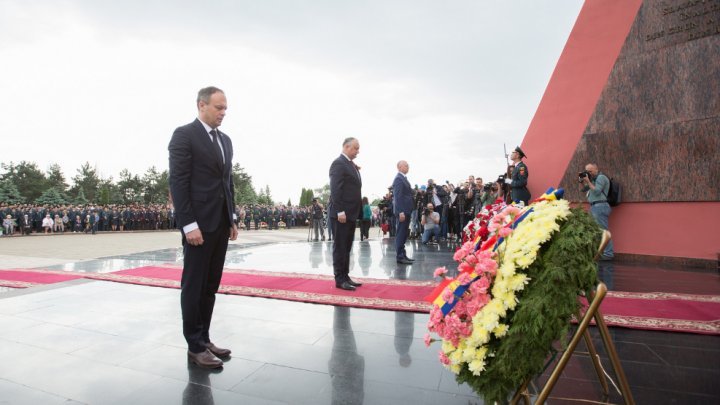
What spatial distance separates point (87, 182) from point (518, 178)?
48.7 m

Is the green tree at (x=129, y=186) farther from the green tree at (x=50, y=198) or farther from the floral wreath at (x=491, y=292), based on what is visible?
the floral wreath at (x=491, y=292)

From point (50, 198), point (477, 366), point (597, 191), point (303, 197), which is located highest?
point (303, 197)

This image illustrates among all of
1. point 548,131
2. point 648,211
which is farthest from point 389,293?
point 548,131

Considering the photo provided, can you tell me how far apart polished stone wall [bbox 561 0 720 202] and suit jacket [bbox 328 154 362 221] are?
4.98 metres

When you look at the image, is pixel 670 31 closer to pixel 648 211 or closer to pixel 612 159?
pixel 612 159

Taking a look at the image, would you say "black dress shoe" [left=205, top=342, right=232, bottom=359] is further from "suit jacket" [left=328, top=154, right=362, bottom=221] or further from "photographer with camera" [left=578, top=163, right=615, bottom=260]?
"photographer with camera" [left=578, top=163, right=615, bottom=260]

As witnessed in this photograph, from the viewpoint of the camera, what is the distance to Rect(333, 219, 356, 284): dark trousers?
4.61 metres

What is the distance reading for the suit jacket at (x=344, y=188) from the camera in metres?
4.62

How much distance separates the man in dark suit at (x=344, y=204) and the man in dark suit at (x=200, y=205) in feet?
6.81

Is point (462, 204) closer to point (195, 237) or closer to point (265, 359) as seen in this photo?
point (265, 359)

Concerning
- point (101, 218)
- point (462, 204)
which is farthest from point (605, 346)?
point (101, 218)

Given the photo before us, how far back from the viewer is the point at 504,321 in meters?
1.52

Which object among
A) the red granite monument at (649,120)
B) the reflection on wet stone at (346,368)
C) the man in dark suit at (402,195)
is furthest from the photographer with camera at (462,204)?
the reflection on wet stone at (346,368)

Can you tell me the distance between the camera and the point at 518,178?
296 inches
